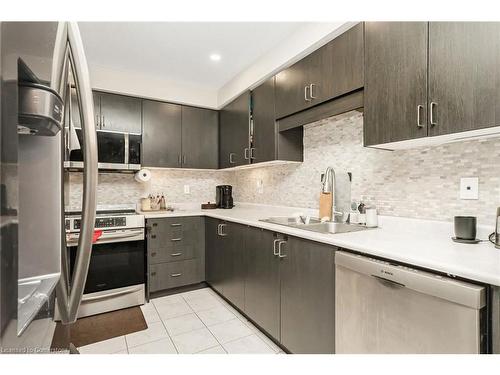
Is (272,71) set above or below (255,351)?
above

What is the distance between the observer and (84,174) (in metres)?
0.59

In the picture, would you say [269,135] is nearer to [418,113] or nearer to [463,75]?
[418,113]

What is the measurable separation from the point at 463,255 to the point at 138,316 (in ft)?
8.00

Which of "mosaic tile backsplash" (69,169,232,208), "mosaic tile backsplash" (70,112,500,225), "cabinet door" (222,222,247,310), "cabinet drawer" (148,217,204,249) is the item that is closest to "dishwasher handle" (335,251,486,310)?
"mosaic tile backsplash" (70,112,500,225)

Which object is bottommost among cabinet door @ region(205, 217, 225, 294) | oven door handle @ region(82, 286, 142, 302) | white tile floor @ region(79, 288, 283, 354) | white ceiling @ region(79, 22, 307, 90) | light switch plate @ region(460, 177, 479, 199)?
white tile floor @ region(79, 288, 283, 354)

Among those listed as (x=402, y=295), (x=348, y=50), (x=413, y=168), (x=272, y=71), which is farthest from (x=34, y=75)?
(x=272, y=71)

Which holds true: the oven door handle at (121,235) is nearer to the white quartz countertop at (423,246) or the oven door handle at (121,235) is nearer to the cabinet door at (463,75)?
the white quartz countertop at (423,246)

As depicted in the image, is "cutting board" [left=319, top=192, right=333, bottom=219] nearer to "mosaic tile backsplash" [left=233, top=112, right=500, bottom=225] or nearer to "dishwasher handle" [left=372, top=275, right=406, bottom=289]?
"mosaic tile backsplash" [left=233, top=112, right=500, bottom=225]

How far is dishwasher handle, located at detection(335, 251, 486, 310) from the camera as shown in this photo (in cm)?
83

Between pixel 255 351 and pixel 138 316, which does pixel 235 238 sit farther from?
pixel 138 316

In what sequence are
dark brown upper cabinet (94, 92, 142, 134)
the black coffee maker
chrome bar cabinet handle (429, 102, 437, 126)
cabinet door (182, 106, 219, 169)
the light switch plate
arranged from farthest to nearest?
the black coffee maker < cabinet door (182, 106, 219, 169) < dark brown upper cabinet (94, 92, 142, 134) < the light switch plate < chrome bar cabinet handle (429, 102, 437, 126)

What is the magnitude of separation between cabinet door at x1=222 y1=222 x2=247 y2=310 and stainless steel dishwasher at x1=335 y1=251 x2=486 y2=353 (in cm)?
105

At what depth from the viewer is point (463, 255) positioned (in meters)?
1.03

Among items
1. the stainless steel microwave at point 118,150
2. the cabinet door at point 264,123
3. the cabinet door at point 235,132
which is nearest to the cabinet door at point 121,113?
the stainless steel microwave at point 118,150
